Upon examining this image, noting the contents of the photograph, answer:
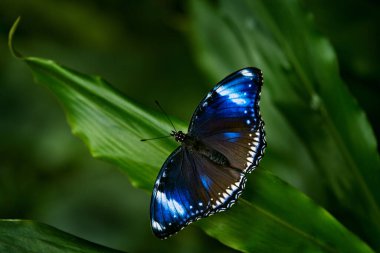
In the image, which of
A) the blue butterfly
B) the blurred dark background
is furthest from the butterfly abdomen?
the blurred dark background

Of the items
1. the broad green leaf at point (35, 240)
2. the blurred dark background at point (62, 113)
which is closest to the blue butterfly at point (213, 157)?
the broad green leaf at point (35, 240)

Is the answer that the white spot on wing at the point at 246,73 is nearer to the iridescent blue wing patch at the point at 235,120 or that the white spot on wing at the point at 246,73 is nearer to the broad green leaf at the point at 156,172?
the iridescent blue wing patch at the point at 235,120

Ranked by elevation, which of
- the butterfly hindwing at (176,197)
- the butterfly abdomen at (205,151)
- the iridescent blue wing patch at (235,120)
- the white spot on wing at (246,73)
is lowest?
the butterfly hindwing at (176,197)

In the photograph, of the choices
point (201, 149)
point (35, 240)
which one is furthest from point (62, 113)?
point (35, 240)

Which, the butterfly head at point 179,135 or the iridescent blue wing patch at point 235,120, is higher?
the iridescent blue wing patch at point 235,120

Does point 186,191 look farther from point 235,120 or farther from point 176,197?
point 235,120
